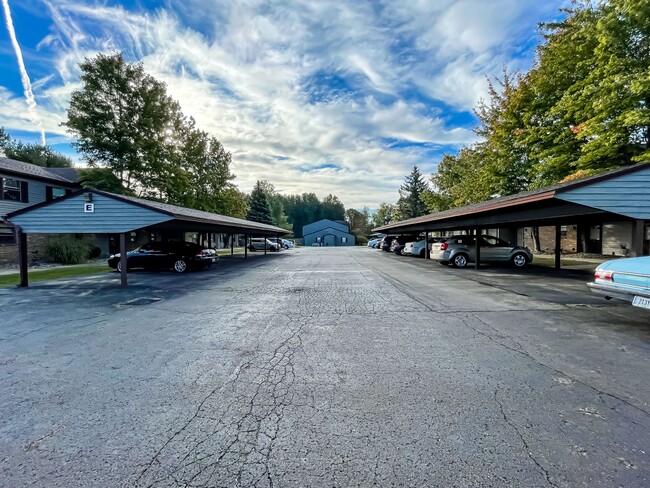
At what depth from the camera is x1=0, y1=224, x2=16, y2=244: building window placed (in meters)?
19.1

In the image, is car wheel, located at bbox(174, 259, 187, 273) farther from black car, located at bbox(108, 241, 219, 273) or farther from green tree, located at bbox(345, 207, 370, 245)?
green tree, located at bbox(345, 207, 370, 245)

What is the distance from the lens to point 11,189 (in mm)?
20359

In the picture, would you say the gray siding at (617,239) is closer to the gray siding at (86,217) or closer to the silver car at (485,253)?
the silver car at (485,253)

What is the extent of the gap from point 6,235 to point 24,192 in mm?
3275

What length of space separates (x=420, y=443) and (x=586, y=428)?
1.41 meters

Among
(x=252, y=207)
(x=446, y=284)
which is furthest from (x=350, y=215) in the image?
(x=446, y=284)

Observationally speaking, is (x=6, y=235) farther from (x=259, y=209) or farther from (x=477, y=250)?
(x=259, y=209)

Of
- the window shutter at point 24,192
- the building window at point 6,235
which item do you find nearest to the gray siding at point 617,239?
the building window at point 6,235

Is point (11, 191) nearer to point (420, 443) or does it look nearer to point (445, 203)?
point (420, 443)

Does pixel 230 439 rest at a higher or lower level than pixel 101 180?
lower

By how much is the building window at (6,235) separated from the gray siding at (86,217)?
1092 cm

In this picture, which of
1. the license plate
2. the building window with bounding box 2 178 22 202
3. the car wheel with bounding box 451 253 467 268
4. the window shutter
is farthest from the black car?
the license plate

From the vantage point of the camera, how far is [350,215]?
10438 cm

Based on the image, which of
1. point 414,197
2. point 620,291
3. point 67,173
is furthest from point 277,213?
point 620,291
